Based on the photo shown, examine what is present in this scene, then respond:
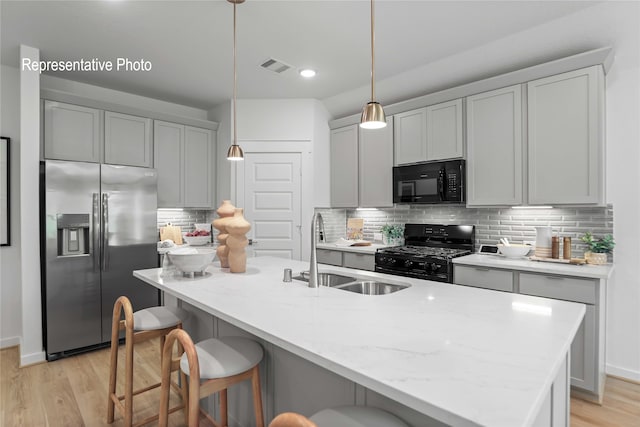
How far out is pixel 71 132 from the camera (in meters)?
3.67

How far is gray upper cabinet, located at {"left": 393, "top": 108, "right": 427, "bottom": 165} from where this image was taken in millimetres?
3760

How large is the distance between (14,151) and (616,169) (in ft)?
17.5

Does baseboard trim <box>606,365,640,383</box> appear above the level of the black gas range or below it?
below

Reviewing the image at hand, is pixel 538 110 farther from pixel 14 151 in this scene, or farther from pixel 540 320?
pixel 14 151

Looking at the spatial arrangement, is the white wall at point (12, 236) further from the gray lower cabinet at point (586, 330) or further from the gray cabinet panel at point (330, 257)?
the gray lower cabinet at point (586, 330)

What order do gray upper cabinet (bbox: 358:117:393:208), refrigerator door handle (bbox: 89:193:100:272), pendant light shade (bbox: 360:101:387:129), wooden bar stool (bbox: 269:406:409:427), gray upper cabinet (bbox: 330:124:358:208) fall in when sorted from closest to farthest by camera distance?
wooden bar stool (bbox: 269:406:409:427), pendant light shade (bbox: 360:101:387:129), refrigerator door handle (bbox: 89:193:100:272), gray upper cabinet (bbox: 358:117:393:208), gray upper cabinet (bbox: 330:124:358:208)

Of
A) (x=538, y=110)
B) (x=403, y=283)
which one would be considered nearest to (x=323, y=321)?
(x=403, y=283)

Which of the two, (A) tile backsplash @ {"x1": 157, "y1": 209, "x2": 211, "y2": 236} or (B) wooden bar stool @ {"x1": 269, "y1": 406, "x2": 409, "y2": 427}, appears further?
(A) tile backsplash @ {"x1": 157, "y1": 209, "x2": 211, "y2": 236}

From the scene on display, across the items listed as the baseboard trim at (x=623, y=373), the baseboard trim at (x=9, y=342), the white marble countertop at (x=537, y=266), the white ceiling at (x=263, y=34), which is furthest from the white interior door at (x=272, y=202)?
the baseboard trim at (x=623, y=373)

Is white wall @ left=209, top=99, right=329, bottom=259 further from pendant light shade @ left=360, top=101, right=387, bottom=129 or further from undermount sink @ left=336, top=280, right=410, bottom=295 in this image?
pendant light shade @ left=360, top=101, right=387, bottom=129

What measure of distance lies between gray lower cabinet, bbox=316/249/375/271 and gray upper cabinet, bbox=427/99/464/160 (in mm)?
1244

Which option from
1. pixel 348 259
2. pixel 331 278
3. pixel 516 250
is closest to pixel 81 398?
pixel 331 278

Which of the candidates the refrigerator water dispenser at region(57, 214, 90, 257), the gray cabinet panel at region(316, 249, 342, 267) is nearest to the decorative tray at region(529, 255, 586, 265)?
the gray cabinet panel at region(316, 249, 342, 267)

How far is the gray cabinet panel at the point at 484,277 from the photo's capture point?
2842 millimetres
